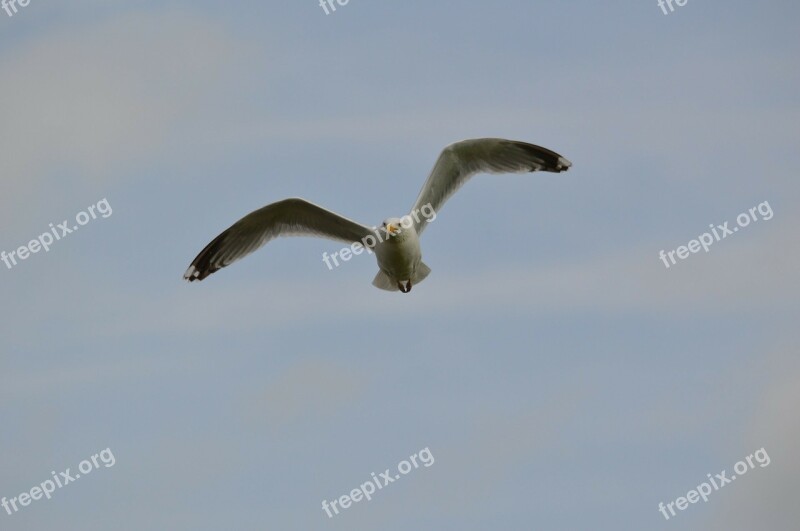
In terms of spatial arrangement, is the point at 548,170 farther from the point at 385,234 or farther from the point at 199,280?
the point at 199,280

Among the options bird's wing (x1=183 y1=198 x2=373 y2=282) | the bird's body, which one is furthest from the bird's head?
bird's wing (x1=183 y1=198 x2=373 y2=282)

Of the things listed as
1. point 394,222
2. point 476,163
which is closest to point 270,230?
point 394,222

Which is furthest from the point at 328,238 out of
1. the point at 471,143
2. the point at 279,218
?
the point at 471,143

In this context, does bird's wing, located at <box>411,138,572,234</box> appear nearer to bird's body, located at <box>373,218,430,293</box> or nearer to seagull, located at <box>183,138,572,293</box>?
seagull, located at <box>183,138,572,293</box>

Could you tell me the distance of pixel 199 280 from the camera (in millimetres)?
19094

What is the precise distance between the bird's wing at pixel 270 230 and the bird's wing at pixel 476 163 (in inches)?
33.2

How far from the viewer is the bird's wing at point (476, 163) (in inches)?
723

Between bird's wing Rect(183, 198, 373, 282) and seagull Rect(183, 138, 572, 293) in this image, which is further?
bird's wing Rect(183, 198, 373, 282)

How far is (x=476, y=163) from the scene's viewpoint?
61.3 feet

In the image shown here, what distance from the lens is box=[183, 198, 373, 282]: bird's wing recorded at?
18359mm

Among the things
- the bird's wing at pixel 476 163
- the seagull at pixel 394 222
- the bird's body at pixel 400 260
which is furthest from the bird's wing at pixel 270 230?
the bird's wing at pixel 476 163

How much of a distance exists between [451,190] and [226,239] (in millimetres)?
2567

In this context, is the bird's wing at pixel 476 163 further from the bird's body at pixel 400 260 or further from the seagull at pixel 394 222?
the bird's body at pixel 400 260

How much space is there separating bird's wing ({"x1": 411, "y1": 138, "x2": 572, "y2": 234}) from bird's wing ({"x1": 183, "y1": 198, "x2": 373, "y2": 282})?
2.77 feet
